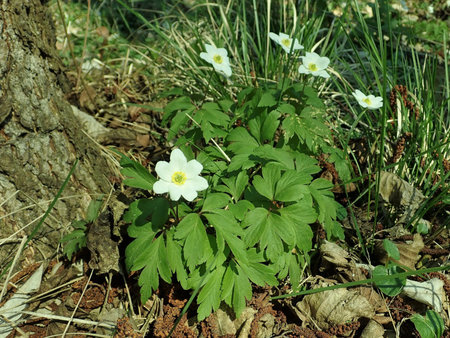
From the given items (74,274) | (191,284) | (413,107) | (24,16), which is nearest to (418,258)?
(413,107)

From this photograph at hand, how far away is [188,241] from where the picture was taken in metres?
1.88

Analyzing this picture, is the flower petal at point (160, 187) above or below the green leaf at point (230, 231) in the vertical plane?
above

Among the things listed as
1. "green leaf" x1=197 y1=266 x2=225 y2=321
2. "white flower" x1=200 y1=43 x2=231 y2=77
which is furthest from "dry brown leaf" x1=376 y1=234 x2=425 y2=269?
"white flower" x1=200 y1=43 x2=231 y2=77

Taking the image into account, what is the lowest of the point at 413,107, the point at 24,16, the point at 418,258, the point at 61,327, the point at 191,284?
the point at 61,327

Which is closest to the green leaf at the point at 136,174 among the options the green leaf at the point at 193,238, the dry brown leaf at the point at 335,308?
the green leaf at the point at 193,238

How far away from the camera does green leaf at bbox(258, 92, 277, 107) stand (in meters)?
2.38

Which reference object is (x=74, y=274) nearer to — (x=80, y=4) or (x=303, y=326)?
(x=303, y=326)

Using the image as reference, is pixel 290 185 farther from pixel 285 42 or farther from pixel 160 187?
pixel 285 42

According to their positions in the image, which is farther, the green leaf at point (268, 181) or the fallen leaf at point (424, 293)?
the fallen leaf at point (424, 293)

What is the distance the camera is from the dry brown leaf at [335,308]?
Answer: 7.08 ft

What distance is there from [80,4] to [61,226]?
11.6 feet

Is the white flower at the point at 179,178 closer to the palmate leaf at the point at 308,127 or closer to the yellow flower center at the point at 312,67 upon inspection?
the palmate leaf at the point at 308,127

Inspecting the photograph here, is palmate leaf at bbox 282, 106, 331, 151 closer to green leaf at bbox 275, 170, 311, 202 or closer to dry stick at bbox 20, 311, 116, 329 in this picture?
green leaf at bbox 275, 170, 311, 202

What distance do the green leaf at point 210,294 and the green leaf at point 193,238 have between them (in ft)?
0.43
